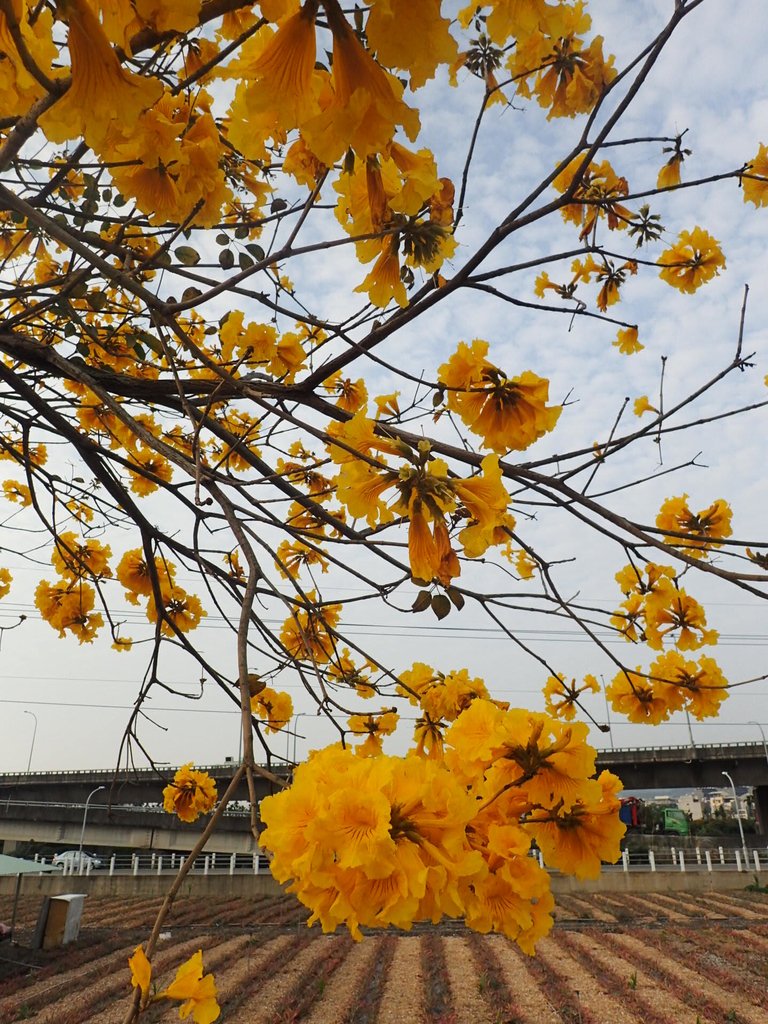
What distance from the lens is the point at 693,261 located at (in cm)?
236

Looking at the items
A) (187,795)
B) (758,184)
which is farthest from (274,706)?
(758,184)

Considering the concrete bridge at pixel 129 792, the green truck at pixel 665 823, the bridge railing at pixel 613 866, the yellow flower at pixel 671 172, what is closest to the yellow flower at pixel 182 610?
the yellow flower at pixel 671 172

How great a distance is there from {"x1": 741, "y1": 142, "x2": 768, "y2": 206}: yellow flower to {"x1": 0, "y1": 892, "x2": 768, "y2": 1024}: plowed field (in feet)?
25.3

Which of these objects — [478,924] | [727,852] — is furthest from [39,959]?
[727,852]

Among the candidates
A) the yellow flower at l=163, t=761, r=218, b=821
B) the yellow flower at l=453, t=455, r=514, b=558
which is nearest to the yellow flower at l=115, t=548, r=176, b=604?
the yellow flower at l=163, t=761, r=218, b=821

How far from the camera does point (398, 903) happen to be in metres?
0.77

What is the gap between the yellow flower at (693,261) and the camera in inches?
91.0

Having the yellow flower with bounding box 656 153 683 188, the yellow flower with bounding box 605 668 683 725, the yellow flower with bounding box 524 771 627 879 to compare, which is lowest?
the yellow flower with bounding box 524 771 627 879

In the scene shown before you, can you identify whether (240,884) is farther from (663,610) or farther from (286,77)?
(286,77)

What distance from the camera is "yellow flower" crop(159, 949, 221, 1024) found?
89cm

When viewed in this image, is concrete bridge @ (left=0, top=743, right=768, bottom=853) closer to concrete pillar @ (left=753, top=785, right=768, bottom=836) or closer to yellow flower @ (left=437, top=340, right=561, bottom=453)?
concrete pillar @ (left=753, top=785, right=768, bottom=836)

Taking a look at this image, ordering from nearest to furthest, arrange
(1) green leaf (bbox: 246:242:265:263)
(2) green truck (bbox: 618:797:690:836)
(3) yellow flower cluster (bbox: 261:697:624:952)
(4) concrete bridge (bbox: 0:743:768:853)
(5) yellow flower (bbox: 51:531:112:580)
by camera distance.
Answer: (3) yellow flower cluster (bbox: 261:697:624:952)
(1) green leaf (bbox: 246:242:265:263)
(5) yellow flower (bbox: 51:531:112:580)
(4) concrete bridge (bbox: 0:743:768:853)
(2) green truck (bbox: 618:797:690:836)

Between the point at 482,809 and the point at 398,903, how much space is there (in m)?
0.23

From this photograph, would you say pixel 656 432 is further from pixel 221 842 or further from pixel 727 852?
pixel 727 852
